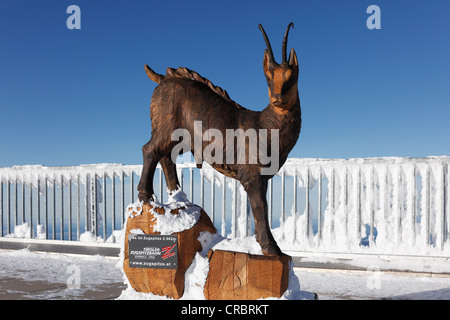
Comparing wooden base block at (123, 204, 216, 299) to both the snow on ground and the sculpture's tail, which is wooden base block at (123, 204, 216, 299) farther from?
the sculpture's tail

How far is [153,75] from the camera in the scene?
346 cm

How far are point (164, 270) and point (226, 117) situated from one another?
1200 mm

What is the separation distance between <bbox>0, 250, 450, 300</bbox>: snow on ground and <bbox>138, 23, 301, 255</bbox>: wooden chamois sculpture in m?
1.36

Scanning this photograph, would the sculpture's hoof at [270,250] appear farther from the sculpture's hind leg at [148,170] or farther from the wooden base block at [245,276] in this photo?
the sculpture's hind leg at [148,170]

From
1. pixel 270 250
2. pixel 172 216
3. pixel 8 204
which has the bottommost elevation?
pixel 8 204

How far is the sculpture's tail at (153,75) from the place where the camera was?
3.42 meters

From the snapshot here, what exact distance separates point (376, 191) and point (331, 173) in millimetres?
695

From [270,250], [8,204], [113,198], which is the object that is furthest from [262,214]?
[8,204]

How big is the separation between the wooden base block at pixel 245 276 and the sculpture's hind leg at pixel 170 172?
802 mm

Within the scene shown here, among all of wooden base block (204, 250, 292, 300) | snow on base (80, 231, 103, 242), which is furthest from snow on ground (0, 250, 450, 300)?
snow on base (80, 231, 103, 242)

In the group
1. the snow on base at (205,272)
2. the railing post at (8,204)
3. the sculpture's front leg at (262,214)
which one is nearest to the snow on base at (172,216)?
the snow on base at (205,272)

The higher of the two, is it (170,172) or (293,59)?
(293,59)

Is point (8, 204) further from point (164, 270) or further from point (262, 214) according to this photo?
point (262, 214)
